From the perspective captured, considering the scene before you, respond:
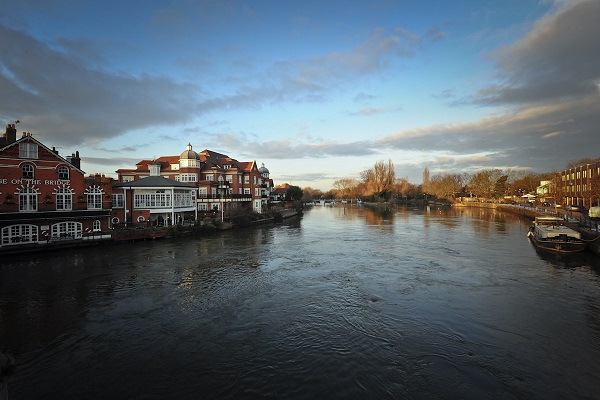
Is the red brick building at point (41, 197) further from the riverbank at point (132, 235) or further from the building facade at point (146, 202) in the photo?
the building facade at point (146, 202)

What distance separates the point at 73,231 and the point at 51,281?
12226 mm

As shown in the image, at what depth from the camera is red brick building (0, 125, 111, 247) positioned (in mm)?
23156

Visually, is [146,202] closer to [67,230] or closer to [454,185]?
[67,230]

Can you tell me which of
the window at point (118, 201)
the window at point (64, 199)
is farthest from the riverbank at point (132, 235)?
the window at point (118, 201)

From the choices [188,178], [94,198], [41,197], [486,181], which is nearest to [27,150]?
[41,197]

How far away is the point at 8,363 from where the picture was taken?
369cm

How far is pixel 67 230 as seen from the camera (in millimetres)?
26047

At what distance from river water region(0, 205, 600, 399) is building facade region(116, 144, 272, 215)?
23.6 metres

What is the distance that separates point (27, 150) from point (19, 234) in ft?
22.0

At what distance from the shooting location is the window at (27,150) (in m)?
23.9

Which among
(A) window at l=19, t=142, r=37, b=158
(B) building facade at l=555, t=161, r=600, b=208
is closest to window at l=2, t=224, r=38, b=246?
(A) window at l=19, t=142, r=37, b=158

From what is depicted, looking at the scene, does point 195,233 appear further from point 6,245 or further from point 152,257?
point 6,245

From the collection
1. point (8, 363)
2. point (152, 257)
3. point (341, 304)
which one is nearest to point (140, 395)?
point (8, 363)

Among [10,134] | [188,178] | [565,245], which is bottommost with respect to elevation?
[565,245]
